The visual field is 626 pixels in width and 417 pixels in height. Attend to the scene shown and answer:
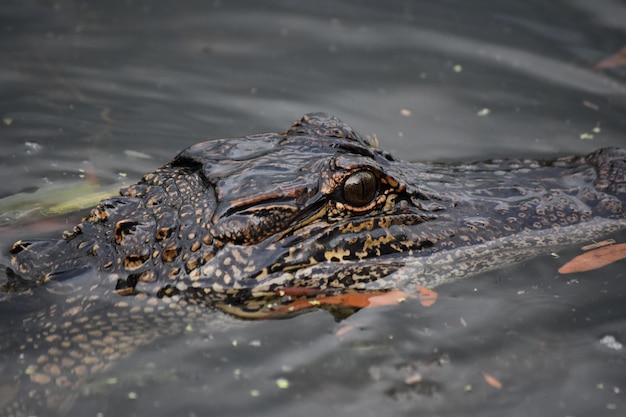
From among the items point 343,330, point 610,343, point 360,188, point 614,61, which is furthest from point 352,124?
point 610,343

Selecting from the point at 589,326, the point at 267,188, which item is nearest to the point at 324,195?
the point at 267,188

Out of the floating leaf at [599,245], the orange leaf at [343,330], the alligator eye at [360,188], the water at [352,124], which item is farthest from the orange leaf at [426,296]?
the floating leaf at [599,245]

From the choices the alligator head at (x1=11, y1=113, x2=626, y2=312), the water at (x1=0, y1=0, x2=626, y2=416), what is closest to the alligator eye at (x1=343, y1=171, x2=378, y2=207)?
the alligator head at (x1=11, y1=113, x2=626, y2=312)

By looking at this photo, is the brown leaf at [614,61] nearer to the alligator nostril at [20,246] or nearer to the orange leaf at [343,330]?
the orange leaf at [343,330]

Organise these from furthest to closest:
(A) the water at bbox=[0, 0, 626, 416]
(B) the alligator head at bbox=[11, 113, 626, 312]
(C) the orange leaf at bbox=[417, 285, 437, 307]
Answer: (C) the orange leaf at bbox=[417, 285, 437, 307] < (B) the alligator head at bbox=[11, 113, 626, 312] < (A) the water at bbox=[0, 0, 626, 416]

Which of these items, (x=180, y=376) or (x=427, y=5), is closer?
(x=180, y=376)

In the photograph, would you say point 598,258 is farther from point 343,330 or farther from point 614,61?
point 614,61

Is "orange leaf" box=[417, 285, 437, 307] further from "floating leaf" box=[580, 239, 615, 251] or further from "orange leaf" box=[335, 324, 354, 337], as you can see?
"floating leaf" box=[580, 239, 615, 251]

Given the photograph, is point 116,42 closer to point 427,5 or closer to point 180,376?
point 427,5
